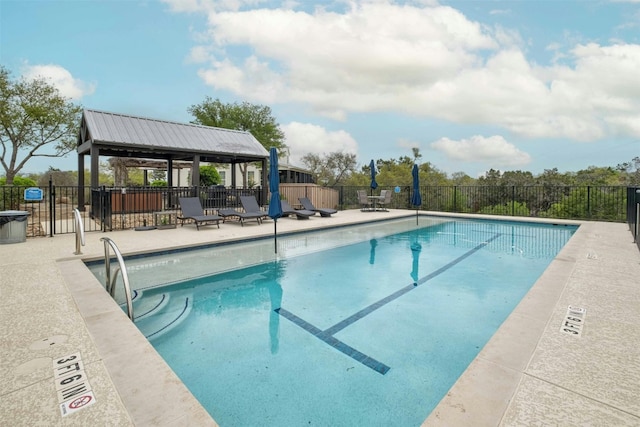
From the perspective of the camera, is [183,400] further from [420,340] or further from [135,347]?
[420,340]

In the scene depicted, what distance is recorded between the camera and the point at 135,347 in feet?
8.67

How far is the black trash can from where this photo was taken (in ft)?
23.8

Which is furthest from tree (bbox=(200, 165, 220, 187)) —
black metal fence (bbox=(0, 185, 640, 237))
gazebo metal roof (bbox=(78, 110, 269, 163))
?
black metal fence (bbox=(0, 185, 640, 237))

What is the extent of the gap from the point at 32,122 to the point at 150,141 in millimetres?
15514

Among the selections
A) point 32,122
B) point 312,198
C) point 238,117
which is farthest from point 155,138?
point 238,117

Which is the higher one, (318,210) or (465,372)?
(318,210)

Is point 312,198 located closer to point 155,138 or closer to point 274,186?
point 155,138

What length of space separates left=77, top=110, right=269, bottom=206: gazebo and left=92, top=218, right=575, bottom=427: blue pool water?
6.39m

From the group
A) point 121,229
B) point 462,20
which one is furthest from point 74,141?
point 462,20

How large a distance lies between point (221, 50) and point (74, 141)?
1521 cm

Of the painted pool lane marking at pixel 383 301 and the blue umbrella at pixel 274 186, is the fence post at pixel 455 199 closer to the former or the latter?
the painted pool lane marking at pixel 383 301

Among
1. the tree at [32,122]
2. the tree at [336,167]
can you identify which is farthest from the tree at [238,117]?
the tree at [32,122]

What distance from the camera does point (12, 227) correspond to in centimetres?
730

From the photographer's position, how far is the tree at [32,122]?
20094mm
